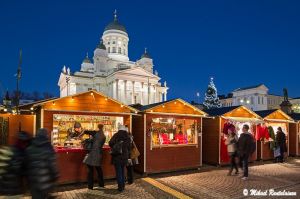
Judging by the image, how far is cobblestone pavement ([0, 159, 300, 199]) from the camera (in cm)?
838

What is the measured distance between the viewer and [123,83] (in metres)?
64.8

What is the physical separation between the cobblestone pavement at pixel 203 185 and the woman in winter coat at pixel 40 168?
3404 millimetres

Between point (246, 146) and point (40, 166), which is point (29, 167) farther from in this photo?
point (246, 146)

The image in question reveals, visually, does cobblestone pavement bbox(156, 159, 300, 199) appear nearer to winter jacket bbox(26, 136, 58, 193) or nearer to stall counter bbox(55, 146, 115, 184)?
stall counter bbox(55, 146, 115, 184)

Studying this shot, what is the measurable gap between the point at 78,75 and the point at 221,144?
193 feet

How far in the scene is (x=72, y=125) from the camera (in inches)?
404

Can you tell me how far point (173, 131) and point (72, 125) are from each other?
4353 mm

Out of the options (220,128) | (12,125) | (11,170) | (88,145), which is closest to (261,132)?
(220,128)

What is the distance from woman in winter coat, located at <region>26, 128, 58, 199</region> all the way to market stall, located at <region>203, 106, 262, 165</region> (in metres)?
9.98

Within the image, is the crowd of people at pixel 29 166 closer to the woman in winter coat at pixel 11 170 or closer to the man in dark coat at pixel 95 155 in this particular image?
the woman in winter coat at pixel 11 170

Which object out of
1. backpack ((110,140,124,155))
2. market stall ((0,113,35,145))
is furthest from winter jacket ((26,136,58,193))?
market stall ((0,113,35,145))

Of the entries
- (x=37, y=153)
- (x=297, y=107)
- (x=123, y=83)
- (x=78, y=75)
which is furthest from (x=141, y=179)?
(x=297, y=107)

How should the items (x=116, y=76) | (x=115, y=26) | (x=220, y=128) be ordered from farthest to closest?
(x=115, y=26) → (x=116, y=76) → (x=220, y=128)

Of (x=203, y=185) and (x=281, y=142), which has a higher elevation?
(x=281, y=142)
